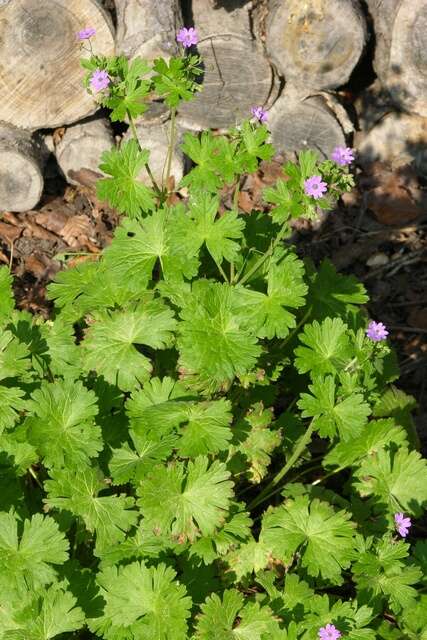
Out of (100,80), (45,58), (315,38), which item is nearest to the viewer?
(100,80)

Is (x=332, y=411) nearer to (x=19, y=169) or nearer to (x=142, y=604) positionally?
(x=142, y=604)

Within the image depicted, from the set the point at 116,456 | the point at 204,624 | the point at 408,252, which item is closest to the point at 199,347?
the point at 116,456

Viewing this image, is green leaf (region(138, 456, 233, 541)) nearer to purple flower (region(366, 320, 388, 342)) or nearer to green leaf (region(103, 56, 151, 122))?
purple flower (region(366, 320, 388, 342))

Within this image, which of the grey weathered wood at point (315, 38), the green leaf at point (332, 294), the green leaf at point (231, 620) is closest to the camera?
the green leaf at point (231, 620)

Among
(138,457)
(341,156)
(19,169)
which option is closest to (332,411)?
(138,457)

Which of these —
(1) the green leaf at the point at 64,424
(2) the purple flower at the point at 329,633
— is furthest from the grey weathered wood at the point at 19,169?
(2) the purple flower at the point at 329,633

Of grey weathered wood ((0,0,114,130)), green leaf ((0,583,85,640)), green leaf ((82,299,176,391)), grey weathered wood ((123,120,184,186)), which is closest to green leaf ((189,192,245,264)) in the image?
green leaf ((82,299,176,391))

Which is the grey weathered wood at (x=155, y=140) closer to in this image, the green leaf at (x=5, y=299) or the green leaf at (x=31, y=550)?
the green leaf at (x=5, y=299)
